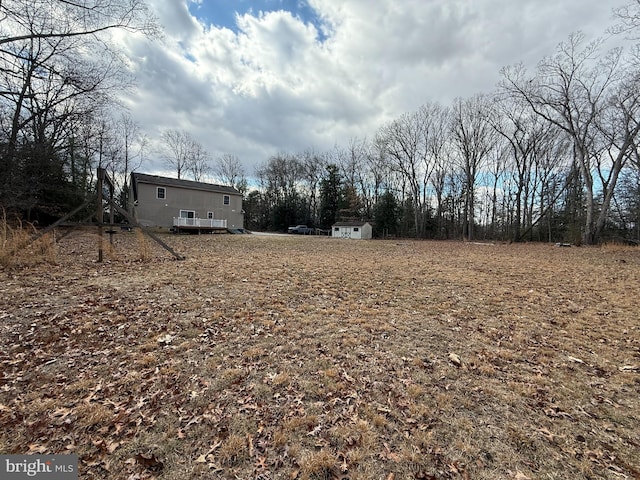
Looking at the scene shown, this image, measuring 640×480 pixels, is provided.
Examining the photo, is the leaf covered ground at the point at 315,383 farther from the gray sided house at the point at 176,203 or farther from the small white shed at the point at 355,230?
the small white shed at the point at 355,230

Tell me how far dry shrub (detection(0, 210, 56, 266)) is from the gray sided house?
14679 mm

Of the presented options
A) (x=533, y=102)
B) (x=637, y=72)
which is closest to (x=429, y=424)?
(x=637, y=72)

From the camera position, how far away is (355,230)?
30656 mm

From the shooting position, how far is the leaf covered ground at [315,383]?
1883 mm

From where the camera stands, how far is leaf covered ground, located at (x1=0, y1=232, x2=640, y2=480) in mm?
1883

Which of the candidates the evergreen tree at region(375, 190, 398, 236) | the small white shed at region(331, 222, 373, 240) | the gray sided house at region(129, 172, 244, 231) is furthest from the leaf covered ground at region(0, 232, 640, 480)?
the evergreen tree at region(375, 190, 398, 236)

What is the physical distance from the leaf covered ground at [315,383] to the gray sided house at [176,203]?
18773 millimetres

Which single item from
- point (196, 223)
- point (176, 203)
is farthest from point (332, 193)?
point (196, 223)

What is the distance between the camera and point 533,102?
18.4 meters

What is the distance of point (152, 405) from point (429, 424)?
2377 mm

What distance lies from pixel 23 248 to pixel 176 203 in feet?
65.1

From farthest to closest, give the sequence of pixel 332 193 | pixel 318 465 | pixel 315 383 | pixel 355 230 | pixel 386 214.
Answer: pixel 332 193
pixel 386 214
pixel 355 230
pixel 315 383
pixel 318 465

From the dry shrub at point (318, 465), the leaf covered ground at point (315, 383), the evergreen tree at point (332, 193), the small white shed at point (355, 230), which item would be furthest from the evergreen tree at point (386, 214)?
the dry shrub at point (318, 465)

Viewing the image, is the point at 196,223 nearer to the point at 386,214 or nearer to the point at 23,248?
the point at 23,248
